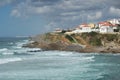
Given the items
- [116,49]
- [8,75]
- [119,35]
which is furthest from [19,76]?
[119,35]

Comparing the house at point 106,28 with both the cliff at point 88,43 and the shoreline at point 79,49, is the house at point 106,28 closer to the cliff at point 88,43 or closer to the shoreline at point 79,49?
the cliff at point 88,43

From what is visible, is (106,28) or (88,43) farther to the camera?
(106,28)

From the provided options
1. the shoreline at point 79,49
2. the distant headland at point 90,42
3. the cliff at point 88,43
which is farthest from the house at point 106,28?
the shoreline at point 79,49

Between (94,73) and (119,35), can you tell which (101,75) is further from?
(119,35)

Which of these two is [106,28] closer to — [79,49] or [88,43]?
[88,43]

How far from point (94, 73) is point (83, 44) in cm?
4666

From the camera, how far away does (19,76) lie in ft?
131

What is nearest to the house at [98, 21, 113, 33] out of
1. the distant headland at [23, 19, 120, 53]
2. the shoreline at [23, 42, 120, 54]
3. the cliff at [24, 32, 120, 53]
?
the distant headland at [23, 19, 120, 53]

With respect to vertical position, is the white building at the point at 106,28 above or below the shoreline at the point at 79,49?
above

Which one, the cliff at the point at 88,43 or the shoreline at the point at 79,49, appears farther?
the cliff at the point at 88,43

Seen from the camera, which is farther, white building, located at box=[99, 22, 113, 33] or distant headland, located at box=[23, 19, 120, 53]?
white building, located at box=[99, 22, 113, 33]

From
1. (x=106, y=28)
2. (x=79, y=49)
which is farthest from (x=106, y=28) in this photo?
(x=79, y=49)

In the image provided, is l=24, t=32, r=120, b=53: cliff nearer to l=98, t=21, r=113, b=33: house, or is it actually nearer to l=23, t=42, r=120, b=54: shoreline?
l=23, t=42, r=120, b=54: shoreline

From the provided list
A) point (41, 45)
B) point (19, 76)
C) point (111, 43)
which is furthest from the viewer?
point (41, 45)
